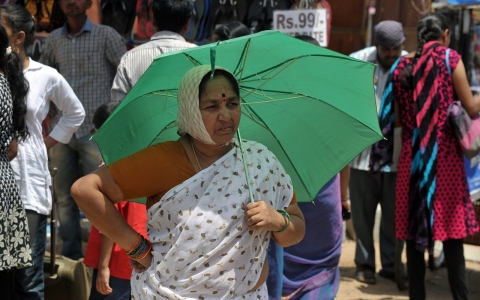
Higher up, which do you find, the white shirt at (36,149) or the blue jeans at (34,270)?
the white shirt at (36,149)

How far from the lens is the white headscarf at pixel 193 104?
2.67m

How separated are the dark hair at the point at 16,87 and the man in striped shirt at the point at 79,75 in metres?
2.25

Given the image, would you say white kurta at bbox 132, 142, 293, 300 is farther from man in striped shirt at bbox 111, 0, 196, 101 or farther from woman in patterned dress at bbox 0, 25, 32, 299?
man in striped shirt at bbox 111, 0, 196, 101

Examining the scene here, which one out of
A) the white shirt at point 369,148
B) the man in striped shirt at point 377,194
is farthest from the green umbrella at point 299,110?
the man in striped shirt at point 377,194

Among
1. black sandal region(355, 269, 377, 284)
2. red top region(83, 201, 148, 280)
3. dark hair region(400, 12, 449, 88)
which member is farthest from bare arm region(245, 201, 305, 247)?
black sandal region(355, 269, 377, 284)

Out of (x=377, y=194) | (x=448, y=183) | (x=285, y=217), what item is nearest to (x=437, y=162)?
(x=448, y=183)

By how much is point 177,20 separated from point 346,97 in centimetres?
198

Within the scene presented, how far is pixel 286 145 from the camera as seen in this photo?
3139mm

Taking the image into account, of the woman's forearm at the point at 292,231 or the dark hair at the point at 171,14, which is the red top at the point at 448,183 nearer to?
the dark hair at the point at 171,14

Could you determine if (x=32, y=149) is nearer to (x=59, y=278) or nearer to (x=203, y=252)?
(x=59, y=278)

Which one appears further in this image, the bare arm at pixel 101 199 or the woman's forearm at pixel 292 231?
the woman's forearm at pixel 292 231

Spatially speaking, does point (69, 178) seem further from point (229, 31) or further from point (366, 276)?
point (366, 276)

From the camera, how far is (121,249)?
3.96 m

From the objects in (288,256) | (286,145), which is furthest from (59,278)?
(286,145)
